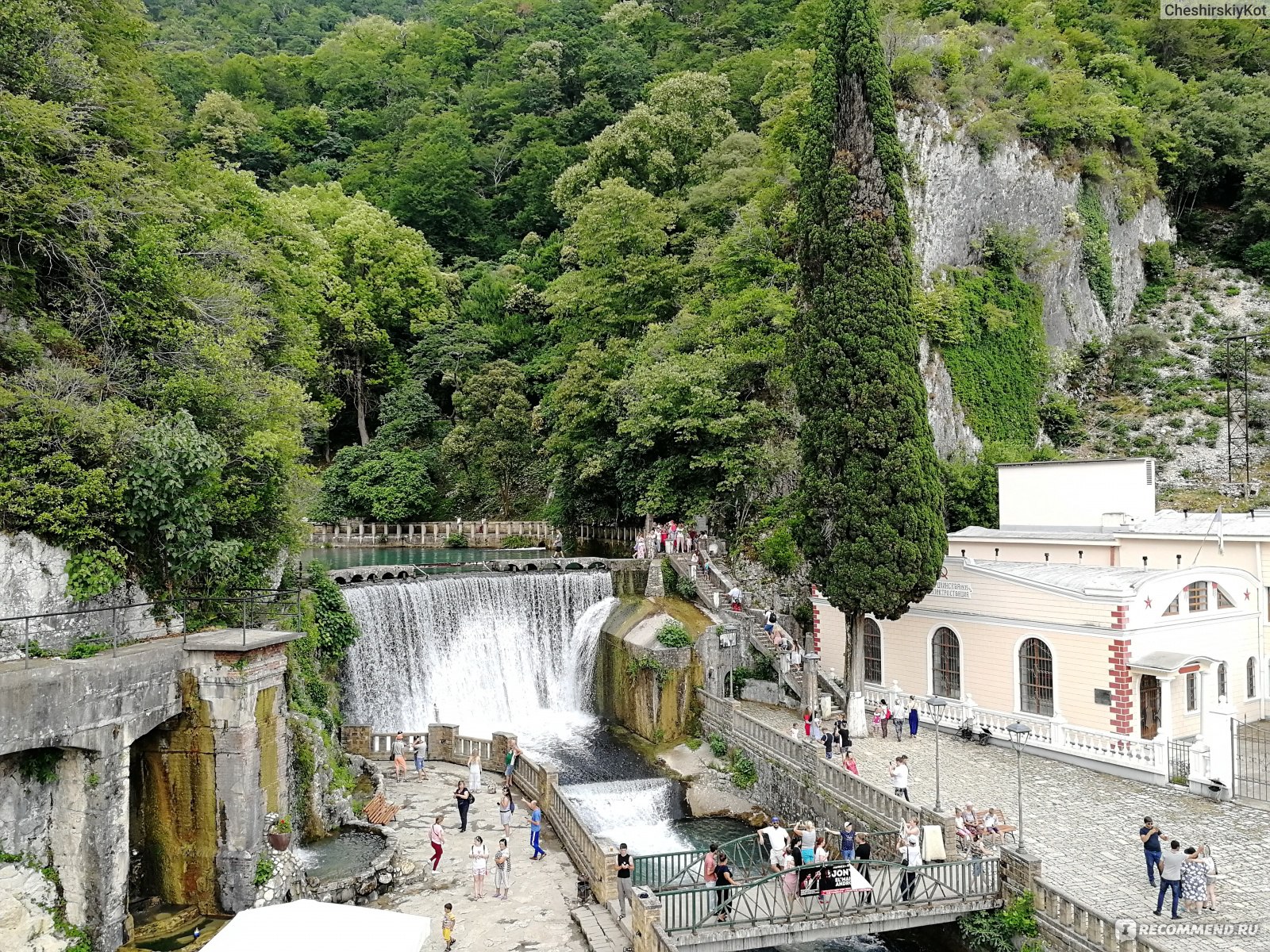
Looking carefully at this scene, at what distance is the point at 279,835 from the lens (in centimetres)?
1627

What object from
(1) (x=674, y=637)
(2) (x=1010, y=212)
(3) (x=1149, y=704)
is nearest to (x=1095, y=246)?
(2) (x=1010, y=212)

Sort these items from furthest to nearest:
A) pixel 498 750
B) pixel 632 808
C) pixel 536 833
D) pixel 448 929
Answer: pixel 498 750 → pixel 632 808 → pixel 536 833 → pixel 448 929

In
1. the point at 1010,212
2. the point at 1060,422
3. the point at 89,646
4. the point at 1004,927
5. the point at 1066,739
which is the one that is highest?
the point at 1010,212

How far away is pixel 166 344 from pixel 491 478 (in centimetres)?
3154

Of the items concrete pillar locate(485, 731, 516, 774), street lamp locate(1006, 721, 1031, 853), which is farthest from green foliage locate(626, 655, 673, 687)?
street lamp locate(1006, 721, 1031, 853)

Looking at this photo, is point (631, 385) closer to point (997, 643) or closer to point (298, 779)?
point (997, 643)

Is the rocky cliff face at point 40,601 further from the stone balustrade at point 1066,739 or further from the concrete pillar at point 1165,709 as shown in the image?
the concrete pillar at point 1165,709

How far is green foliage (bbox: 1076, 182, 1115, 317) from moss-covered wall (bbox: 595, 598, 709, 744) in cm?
3316

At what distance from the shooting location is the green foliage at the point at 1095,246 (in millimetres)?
48250

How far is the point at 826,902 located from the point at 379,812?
1001 cm

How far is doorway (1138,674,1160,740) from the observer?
69.3 feet

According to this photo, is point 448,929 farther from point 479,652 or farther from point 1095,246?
point 1095,246

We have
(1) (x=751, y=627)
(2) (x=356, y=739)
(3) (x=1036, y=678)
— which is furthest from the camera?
(1) (x=751, y=627)

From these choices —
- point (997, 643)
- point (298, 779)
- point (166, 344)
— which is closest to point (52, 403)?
point (166, 344)
